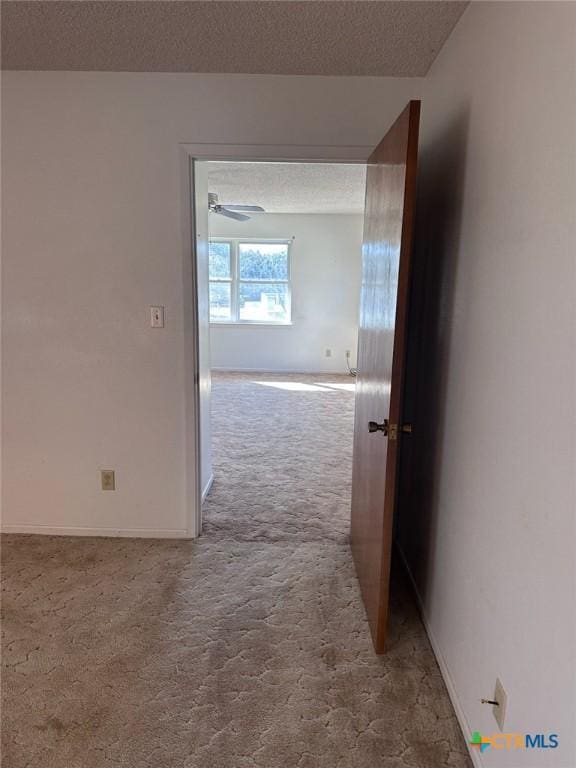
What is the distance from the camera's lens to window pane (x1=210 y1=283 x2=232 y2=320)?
752cm

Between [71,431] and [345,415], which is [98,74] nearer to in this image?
[71,431]

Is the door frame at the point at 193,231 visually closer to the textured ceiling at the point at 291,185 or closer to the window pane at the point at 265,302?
the textured ceiling at the point at 291,185

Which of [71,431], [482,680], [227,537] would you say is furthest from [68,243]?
[482,680]

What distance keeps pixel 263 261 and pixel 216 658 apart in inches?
250

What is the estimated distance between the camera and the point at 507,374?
1235 mm

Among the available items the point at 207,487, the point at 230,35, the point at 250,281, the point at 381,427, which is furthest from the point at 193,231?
the point at 250,281

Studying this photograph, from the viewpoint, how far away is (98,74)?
2.25 m

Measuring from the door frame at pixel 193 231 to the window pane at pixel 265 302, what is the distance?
16.8ft

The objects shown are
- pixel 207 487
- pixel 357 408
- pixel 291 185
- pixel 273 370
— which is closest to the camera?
pixel 357 408

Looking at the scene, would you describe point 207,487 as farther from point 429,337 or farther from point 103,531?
point 429,337

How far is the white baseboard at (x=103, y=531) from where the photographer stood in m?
2.65

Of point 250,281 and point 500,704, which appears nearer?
point 500,704

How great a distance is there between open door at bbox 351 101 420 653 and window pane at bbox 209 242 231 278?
5.35m

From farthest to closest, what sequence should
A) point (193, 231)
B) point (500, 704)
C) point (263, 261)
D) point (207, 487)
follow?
point (263, 261), point (207, 487), point (193, 231), point (500, 704)
